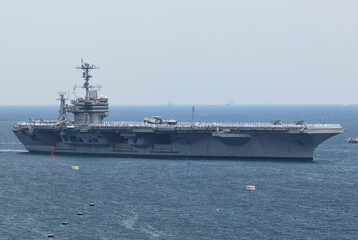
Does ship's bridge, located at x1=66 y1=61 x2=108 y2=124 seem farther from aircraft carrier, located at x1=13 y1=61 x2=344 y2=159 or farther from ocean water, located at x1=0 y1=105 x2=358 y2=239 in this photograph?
ocean water, located at x1=0 y1=105 x2=358 y2=239

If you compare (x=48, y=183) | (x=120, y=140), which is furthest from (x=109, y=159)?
(x=48, y=183)

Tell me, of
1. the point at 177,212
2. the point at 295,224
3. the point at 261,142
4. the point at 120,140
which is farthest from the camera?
the point at 120,140

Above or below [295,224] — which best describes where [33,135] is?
above

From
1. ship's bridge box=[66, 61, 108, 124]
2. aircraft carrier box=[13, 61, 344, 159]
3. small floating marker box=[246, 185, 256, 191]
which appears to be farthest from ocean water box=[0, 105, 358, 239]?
ship's bridge box=[66, 61, 108, 124]

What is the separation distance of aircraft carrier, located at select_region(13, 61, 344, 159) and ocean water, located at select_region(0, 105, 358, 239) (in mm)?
1494

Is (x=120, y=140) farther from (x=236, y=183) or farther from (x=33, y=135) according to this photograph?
(x=236, y=183)

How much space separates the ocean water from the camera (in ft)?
108

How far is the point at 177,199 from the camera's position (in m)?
40.2

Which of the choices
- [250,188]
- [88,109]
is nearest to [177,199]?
[250,188]

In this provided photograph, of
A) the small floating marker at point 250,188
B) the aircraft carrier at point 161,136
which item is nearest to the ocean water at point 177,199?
the small floating marker at point 250,188

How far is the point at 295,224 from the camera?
34.1 m

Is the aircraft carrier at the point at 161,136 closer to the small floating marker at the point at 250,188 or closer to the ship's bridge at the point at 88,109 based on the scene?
the ship's bridge at the point at 88,109

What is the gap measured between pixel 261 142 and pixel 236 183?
11.1 m

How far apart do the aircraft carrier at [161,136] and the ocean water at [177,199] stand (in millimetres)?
1494
